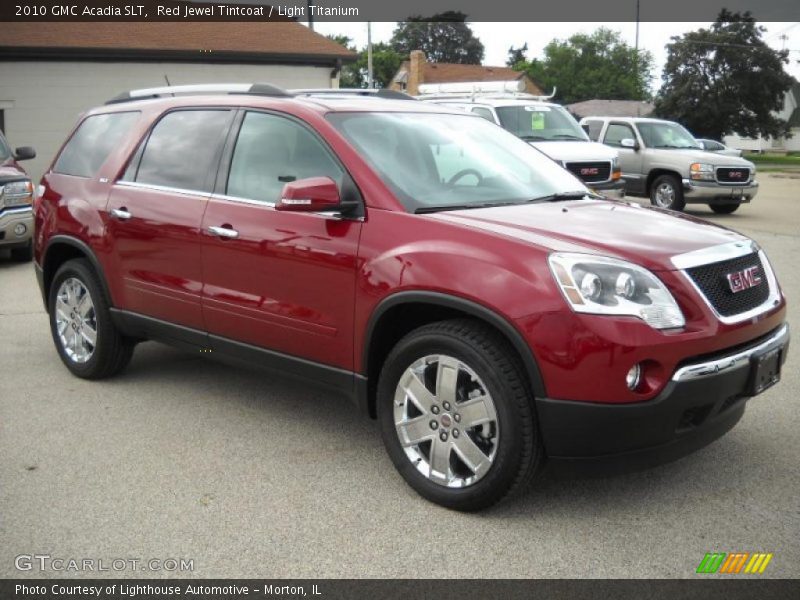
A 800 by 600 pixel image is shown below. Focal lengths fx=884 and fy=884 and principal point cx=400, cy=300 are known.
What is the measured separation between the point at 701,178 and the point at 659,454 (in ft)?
45.1

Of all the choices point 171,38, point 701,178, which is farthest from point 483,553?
point 171,38

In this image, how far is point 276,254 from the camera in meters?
4.41

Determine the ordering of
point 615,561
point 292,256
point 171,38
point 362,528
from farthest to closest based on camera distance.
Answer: point 171,38 → point 292,256 → point 362,528 → point 615,561

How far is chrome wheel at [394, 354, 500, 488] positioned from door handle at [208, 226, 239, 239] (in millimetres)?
1307

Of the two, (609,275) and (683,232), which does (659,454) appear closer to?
(609,275)

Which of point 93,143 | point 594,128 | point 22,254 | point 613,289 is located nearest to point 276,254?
point 613,289

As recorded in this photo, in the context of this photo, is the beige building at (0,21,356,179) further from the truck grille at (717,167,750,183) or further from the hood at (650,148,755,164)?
the truck grille at (717,167,750,183)

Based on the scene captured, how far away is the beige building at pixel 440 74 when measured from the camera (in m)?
63.2

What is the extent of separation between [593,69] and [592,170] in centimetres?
8298

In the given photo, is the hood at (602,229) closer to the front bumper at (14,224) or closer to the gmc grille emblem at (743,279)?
the gmc grille emblem at (743,279)

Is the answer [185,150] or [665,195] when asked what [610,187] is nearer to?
[665,195]

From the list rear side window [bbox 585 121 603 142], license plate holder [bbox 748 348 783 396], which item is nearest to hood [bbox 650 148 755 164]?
rear side window [bbox 585 121 603 142]

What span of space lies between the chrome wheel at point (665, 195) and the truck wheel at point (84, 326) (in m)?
13.0

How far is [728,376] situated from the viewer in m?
3.57
